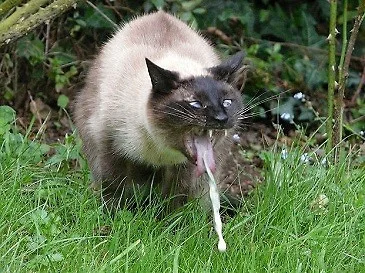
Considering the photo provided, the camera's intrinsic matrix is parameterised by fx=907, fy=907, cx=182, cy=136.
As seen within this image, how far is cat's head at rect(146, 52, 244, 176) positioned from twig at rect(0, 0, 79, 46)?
801mm

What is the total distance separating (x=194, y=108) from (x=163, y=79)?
0.23 m

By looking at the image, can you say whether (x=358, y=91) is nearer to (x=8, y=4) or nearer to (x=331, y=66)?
(x=331, y=66)

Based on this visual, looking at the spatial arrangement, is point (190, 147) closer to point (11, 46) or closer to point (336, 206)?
point (336, 206)

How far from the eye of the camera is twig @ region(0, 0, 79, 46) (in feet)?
14.4

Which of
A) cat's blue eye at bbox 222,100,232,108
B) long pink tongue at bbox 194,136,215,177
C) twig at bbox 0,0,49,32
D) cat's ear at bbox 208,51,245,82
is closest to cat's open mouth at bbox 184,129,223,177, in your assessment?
long pink tongue at bbox 194,136,215,177

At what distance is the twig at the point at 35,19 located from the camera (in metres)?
4.39

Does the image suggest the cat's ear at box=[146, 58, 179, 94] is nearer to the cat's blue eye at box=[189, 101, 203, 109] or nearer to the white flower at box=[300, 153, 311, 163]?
the cat's blue eye at box=[189, 101, 203, 109]

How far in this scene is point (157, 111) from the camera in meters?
3.86

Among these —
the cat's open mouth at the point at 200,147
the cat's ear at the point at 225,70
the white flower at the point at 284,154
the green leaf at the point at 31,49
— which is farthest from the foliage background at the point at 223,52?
the cat's open mouth at the point at 200,147

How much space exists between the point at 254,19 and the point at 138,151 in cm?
222

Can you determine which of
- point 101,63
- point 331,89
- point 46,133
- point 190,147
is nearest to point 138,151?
point 190,147

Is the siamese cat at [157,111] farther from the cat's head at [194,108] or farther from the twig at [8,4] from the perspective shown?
the twig at [8,4]

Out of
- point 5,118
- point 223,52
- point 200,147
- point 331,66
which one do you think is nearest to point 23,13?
point 5,118

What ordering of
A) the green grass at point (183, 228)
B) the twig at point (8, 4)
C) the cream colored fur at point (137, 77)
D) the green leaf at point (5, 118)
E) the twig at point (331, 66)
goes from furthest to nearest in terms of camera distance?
the green leaf at point (5, 118) → the twig at point (331, 66) → the twig at point (8, 4) → the cream colored fur at point (137, 77) → the green grass at point (183, 228)
